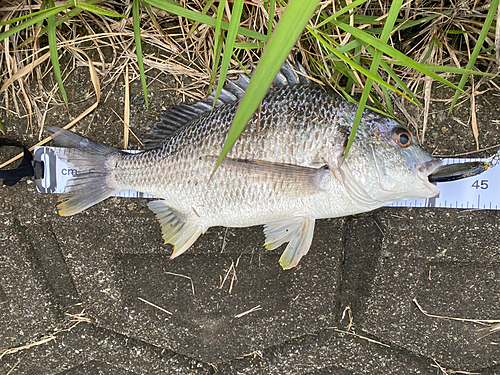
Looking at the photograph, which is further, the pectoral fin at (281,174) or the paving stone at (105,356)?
the paving stone at (105,356)

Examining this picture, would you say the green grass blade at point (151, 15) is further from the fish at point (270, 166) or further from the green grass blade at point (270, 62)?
the green grass blade at point (270, 62)

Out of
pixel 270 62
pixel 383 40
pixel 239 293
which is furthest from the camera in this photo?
pixel 239 293

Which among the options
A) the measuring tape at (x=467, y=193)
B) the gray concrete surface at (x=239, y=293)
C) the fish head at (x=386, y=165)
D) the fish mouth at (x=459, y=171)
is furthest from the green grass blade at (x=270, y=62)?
the measuring tape at (x=467, y=193)

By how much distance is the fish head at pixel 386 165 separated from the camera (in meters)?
1.42

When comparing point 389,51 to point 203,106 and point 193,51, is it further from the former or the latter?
point 193,51

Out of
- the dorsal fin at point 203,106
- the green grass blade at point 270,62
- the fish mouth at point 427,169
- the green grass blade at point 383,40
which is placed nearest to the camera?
the green grass blade at point 270,62

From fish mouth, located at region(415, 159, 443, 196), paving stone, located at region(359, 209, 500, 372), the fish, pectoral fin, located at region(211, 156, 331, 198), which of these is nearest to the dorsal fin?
the fish

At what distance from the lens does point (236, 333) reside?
1920 millimetres

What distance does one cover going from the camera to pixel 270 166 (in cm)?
148

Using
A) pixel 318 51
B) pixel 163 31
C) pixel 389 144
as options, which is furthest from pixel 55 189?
pixel 389 144

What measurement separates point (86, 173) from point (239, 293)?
3.46 feet

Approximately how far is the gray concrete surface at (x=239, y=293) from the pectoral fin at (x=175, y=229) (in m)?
0.20

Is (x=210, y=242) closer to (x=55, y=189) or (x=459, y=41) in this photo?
(x=55, y=189)

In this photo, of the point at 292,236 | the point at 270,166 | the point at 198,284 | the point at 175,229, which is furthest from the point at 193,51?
the point at 198,284
